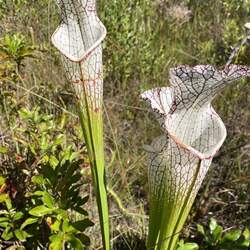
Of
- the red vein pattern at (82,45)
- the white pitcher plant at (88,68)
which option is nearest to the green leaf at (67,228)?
the white pitcher plant at (88,68)

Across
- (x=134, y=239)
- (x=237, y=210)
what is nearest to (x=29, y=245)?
(x=134, y=239)

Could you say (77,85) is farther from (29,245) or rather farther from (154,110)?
(29,245)

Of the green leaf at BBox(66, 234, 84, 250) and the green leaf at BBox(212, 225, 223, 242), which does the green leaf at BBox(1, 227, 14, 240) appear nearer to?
the green leaf at BBox(66, 234, 84, 250)

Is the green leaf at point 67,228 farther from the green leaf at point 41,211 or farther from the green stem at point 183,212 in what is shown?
the green stem at point 183,212

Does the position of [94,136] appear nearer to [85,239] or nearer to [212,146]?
[212,146]

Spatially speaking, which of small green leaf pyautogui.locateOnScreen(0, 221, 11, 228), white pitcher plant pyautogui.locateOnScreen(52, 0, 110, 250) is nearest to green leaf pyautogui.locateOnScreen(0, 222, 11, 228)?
small green leaf pyautogui.locateOnScreen(0, 221, 11, 228)
